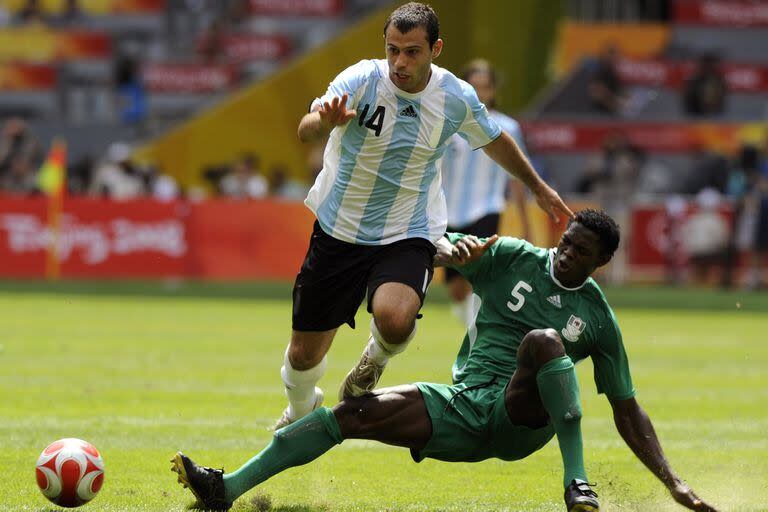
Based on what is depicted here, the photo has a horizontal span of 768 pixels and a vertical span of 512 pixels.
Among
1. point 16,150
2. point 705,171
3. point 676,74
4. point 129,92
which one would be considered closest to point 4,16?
point 129,92

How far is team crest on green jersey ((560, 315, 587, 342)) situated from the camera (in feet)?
21.3

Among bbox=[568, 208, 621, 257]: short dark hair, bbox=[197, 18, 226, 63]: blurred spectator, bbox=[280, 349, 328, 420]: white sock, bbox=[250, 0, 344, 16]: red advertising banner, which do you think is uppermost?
bbox=[568, 208, 621, 257]: short dark hair

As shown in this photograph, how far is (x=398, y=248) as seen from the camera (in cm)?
712

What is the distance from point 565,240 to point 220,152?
860 inches

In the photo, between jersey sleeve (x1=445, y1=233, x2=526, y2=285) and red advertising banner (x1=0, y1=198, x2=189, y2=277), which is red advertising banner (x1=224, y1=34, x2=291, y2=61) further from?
jersey sleeve (x1=445, y1=233, x2=526, y2=285)

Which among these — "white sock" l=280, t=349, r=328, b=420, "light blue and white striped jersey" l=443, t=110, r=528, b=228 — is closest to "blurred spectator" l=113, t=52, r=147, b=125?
"light blue and white striped jersey" l=443, t=110, r=528, b=228

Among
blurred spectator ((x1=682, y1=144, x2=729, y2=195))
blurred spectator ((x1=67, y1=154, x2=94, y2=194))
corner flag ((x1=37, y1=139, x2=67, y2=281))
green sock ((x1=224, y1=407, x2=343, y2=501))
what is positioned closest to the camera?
green sock ((x1=224, y1=407, x2=343, y2=501))

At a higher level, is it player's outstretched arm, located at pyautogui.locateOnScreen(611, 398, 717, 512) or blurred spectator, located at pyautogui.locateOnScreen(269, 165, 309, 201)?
player's outstretched arm, located at pyautogui.locateOnScreen(611, 398, 717, 512)

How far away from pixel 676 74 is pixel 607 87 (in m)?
2.11

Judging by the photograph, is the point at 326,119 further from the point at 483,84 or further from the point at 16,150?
the point at 16,150

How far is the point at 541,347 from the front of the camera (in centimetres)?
603

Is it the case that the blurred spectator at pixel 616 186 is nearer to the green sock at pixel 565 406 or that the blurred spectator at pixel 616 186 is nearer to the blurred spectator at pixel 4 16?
the blurred spectator at pixel 4 16

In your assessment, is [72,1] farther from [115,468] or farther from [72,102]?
[115,468]

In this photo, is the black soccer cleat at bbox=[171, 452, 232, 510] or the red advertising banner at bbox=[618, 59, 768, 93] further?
the red advertising banner at bbox=[618, 59, 768, 93]
